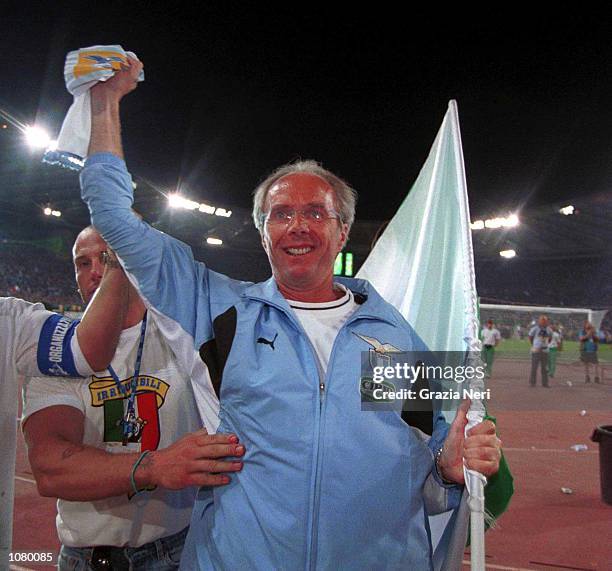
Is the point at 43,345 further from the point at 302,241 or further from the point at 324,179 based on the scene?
the point at 324,179

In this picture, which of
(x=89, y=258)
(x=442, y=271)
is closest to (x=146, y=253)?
(x=89, y=258)

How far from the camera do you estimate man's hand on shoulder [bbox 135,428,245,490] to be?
123cm

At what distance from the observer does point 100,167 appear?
129 cm

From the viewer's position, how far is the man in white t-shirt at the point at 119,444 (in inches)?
52.7

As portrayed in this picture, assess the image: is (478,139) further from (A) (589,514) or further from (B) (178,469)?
(B) (178,469)

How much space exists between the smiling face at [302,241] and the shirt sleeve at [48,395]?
0.72 metres

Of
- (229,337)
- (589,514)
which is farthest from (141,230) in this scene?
(589,514)

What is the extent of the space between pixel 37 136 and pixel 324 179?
54.0 ft

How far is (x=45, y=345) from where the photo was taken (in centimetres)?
151

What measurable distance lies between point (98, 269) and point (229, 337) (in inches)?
31.3

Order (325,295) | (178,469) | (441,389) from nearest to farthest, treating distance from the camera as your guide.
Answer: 1. (178,469)
2. (441,389)
3. (325,295)

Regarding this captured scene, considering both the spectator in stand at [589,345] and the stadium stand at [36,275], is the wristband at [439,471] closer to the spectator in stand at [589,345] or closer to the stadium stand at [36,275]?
the spectator in stand at [589,345]

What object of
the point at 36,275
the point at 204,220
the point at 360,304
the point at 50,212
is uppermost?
the point at 204,220

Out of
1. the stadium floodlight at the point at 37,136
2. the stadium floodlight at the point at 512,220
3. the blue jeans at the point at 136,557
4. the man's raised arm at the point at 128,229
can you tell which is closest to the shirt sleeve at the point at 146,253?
the man's raised arm at the point at 128,229
